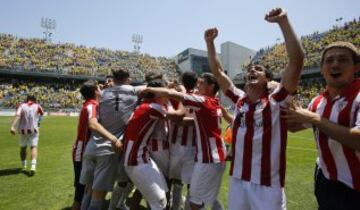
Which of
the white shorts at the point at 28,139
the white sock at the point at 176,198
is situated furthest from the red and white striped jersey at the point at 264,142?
the white shorts at the point at 28,139

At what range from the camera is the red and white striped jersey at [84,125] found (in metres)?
5.39

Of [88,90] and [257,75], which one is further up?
[257,75]

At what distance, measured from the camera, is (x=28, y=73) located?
53.9 m

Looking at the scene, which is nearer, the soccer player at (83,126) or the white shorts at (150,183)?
the white shorts at (150,183)

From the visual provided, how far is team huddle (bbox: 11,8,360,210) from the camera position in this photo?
2789mm

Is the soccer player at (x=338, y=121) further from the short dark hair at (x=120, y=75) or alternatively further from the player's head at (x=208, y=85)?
the short dark hair at (x=120, y=75)

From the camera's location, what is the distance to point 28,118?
33.1 feet

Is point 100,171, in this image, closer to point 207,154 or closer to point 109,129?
point 109,129

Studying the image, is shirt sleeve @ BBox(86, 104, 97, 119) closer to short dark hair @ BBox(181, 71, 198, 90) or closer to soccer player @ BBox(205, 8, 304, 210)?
short dark hair @ BBox(181, 71, 198, 90)

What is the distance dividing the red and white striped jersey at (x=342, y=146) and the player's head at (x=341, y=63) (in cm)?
9

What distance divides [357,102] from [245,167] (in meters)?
1.29

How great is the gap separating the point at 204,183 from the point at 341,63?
2.51 m

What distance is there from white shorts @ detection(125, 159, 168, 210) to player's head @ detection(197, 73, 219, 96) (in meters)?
1.39

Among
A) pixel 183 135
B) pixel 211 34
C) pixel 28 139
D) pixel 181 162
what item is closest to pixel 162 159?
pixel 181 162
